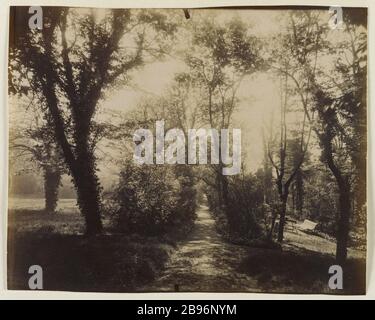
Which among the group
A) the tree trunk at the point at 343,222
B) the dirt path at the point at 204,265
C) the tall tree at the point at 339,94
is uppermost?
the tall tree at the point at 339,94

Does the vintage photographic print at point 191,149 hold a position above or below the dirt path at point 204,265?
above

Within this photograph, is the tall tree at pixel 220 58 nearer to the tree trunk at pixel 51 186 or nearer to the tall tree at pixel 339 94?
the tall tree at pixel 339 94

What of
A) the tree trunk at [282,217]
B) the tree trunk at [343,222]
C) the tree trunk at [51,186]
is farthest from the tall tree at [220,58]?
the tree trunk at [51,186]

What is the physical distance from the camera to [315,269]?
60.6 inches

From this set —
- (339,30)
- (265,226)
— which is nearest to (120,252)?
(265,226)

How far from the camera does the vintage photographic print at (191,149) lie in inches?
60.4

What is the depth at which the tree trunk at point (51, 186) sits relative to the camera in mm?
1528

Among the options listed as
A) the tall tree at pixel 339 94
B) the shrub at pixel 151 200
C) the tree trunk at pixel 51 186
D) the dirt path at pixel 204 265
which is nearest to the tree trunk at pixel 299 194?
the tall tree at pixel 339 94

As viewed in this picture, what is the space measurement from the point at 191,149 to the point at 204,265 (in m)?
0.51

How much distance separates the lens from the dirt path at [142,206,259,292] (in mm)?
1534

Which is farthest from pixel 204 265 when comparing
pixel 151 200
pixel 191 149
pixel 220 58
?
pixel 220 58

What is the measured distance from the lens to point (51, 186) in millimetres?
1534

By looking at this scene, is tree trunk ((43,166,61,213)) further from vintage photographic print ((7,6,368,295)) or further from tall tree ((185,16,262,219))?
tall tree ((185,16,262,219))

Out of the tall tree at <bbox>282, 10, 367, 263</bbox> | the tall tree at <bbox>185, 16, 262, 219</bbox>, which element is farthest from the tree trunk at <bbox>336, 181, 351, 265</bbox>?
the tall tree at <bbox>185, 16, 262, 219</bbox>
